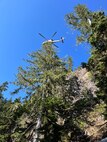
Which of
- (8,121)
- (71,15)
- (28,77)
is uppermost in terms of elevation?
(71,15)

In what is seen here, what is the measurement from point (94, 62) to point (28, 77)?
6.69 meters

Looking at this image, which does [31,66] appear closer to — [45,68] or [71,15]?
[45,68]

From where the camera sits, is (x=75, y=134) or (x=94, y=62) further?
(x=94, y=62)

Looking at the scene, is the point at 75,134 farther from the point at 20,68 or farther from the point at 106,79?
the point at 20,68

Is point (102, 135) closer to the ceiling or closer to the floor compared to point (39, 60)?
closer to the floor

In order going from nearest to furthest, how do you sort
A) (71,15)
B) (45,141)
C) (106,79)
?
(45,141) → (106,79) → (71,15)

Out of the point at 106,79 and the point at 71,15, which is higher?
the point at 71,15

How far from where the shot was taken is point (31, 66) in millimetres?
27828

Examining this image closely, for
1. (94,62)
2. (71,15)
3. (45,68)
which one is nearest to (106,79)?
(94,62)

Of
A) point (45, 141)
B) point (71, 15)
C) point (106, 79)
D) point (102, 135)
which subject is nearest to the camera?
point (45, 141)

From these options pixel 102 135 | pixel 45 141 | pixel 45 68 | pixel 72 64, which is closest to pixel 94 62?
pixel 72 64

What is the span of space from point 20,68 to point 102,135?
32.9 feet

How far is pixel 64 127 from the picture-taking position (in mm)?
25641

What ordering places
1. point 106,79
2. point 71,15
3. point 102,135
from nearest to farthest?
point 106,79, point 102,135, point 71,15
